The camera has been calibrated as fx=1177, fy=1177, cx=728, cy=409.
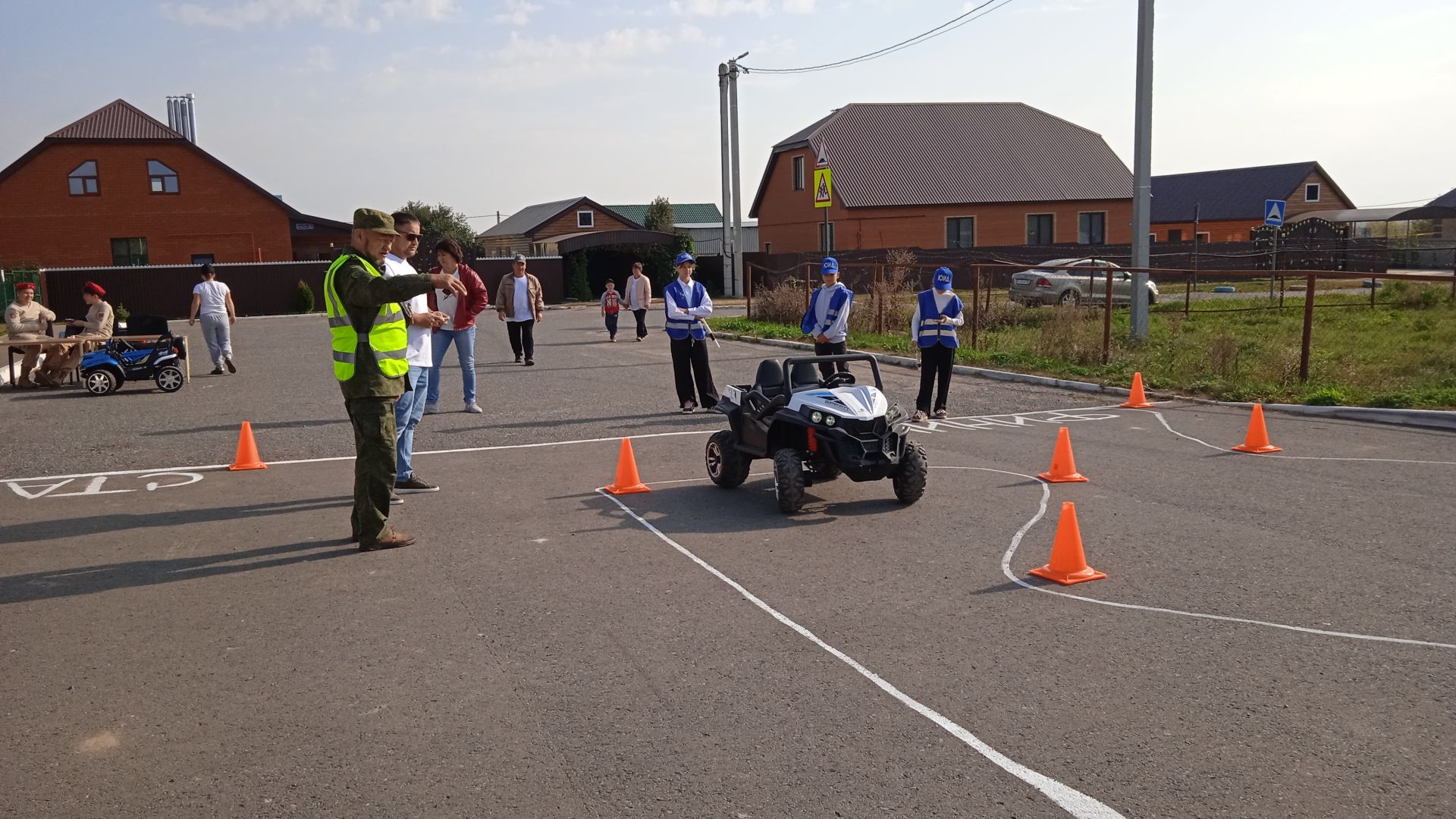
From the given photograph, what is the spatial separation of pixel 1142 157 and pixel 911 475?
43.3ft

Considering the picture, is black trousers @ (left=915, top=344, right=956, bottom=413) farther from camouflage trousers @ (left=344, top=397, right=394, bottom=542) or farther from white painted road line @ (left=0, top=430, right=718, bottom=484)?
camouflage trousers @ (left=344, top=397, right=394, bottom=542)

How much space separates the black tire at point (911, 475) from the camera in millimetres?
8773

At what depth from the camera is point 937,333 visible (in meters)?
13.6

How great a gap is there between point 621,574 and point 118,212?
5157 cm

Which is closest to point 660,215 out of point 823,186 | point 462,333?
point 823,186

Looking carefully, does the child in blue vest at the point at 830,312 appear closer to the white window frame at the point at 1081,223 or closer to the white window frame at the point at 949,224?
the white window frame at the point at 949,224

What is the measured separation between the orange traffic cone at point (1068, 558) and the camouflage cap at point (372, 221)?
4.60 m

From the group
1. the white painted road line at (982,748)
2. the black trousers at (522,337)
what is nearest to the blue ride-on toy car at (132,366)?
the black trousers at (522,337)

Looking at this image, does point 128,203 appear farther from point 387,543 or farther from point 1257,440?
point 1257,440

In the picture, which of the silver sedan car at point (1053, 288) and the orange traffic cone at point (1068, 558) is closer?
the orange traffic cone at point (1068, 558)

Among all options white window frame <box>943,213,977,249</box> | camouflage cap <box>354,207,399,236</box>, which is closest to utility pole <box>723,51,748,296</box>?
white window frame <box>943,213,977,249</box>

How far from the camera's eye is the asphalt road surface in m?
4.30

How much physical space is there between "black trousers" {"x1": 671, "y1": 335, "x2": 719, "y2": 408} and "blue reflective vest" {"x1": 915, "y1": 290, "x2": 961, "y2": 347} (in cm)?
259

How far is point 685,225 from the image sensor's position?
9500cm
